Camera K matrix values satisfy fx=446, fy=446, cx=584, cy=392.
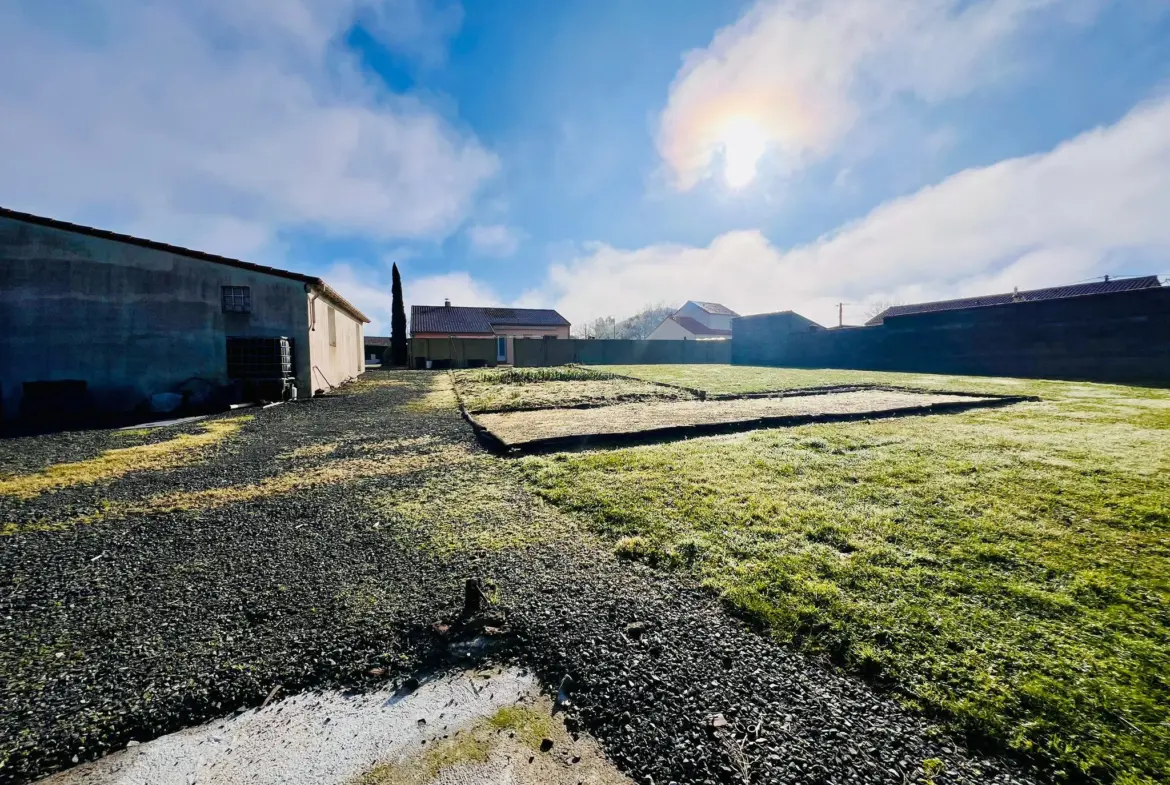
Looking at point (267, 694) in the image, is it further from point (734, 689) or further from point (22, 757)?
point (734, 689)

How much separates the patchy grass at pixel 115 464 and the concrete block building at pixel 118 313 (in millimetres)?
4461

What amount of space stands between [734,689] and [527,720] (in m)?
0.76

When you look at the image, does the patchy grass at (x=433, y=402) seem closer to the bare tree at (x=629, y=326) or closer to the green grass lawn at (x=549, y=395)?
the green grass lawn at (x=549, y=395)

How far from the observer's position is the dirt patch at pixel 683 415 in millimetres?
5945

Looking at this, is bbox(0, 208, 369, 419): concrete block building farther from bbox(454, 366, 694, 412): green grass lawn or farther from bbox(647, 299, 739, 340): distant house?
bbox(647, 299, 739, 340): distant house

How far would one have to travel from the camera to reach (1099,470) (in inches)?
157

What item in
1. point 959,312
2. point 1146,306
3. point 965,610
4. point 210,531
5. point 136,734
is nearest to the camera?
point 136,734

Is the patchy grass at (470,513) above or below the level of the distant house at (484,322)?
below

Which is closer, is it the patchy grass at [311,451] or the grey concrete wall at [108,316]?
the patchy grass at [311,451]

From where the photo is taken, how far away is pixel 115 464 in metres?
4.87

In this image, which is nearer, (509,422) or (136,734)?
(136,734)

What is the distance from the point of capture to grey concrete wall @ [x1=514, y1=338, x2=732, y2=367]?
27109 millimetres

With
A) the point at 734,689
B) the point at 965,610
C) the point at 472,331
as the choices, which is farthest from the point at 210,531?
the point at 472,331

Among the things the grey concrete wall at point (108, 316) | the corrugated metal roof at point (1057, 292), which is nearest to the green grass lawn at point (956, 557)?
the grey concrete wall at point (108, 316)
